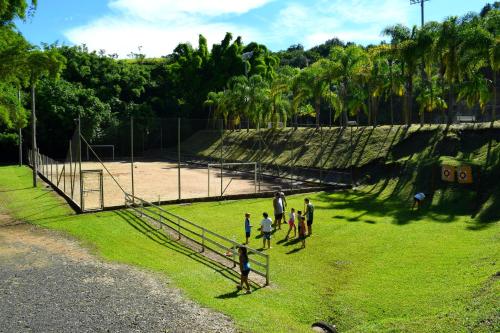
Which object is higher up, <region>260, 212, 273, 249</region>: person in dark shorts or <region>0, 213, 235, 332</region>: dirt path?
<region>260, 212, 273, 249</region>: person in dark shorts

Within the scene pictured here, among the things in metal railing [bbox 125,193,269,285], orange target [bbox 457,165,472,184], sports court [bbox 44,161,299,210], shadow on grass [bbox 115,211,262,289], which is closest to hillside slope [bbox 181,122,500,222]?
orange target [bbox 457,165,472,184]

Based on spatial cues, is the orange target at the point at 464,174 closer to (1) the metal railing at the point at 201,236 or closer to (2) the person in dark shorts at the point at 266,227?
(2) the person in dark shorts at the point at 266,227

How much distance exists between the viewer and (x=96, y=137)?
204ft

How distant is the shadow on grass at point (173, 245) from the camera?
48.8 ft

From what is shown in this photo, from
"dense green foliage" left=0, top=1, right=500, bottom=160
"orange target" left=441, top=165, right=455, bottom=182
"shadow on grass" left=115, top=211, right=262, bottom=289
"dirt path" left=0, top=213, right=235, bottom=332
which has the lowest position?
"dirt path" left=0, top=213, right=235, bottom=332

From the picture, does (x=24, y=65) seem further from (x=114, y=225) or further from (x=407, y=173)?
(x=407, y=173)

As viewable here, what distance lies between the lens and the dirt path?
10.9 m

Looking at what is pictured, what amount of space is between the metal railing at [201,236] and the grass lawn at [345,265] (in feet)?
1.98

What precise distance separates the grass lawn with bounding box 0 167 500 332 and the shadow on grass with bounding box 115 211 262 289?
0.07 metres

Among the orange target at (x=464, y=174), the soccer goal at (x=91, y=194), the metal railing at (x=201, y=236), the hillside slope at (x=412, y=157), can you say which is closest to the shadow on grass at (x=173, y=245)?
the metal railing at (x=201, y=236)

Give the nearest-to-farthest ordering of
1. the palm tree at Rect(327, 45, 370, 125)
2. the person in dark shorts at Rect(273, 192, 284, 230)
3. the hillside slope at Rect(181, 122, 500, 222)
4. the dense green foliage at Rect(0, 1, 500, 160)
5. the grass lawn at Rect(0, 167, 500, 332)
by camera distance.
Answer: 1. the grass lawn at Rect(0, 167, 500, 332)
2. the person in dark shorts at Rect(273, 192, 284, 230)
3. the hillside slope at Rect(181, 122, 500, 222)
4. the dense green foliage at Rect(0, 1, 500, 160)
5. the palm tree at Rect(327, 45, 370, 125)

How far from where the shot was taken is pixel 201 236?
1742 centimetres

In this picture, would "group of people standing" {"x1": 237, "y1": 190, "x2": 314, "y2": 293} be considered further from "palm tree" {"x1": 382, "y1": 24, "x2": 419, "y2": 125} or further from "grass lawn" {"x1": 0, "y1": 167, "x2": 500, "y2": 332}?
"palm tree" {"x1": 382, "y1": 24, "x2": 419, "y2": 125}

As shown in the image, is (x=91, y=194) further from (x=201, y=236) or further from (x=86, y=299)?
(x=86, y=299)
